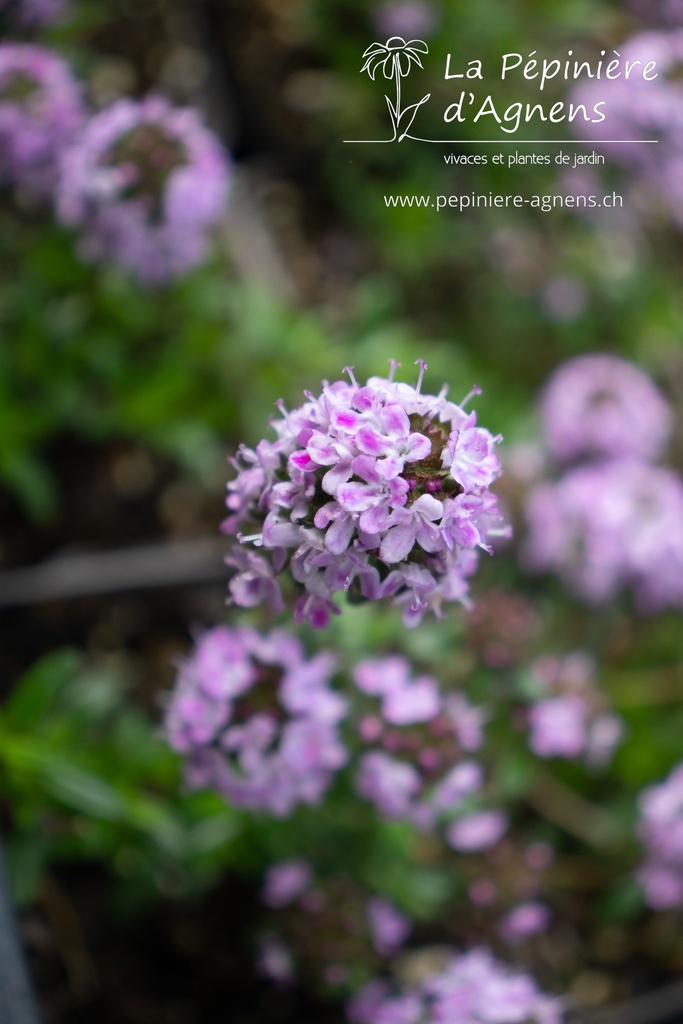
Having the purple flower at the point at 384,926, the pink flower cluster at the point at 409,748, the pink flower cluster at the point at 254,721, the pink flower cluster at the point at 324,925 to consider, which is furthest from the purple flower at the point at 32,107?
the purple flower at the point at 384,926

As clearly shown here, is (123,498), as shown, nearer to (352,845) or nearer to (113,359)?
(113,359)

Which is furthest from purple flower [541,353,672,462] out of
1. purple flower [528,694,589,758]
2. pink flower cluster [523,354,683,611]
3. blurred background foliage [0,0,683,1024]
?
purple flower [528,694,589,758]

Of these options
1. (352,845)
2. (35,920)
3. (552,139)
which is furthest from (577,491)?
(35,920)

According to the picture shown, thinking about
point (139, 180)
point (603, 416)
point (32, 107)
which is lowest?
point (603, 416)

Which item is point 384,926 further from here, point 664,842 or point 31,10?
point 31,10

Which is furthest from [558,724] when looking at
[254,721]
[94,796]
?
[94,796]
